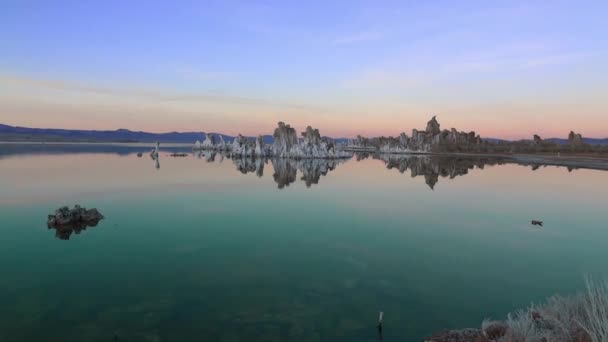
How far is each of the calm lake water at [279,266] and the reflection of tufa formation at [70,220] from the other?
18.1 inches

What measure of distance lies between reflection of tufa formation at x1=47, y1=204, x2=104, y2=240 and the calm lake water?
459mm

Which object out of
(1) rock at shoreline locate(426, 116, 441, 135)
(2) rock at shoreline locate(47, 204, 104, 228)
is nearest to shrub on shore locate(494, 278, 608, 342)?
(2) rock at shoreline locate(47, 204, 104, 228)

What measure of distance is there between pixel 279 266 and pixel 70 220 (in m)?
11.3

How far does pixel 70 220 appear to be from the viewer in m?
16.0

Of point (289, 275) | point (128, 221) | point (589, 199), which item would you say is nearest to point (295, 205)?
point (128, 221)

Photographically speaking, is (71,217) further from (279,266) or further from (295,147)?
(295,147)

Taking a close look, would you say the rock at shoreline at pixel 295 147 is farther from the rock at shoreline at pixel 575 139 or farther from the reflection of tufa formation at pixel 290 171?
the rock at shoreline at pixel 575 139

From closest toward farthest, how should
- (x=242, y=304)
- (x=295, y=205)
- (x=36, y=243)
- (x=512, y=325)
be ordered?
(x=512, y=325), (x=242, y=304), (x=36, y=243), (x=295, y=205)

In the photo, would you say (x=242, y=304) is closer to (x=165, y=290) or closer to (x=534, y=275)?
(x=165, y=290)

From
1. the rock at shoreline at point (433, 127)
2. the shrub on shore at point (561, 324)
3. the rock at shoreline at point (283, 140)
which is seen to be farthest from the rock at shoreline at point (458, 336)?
the rock at shoreline at point (433, 127)

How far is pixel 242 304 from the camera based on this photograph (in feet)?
27.7

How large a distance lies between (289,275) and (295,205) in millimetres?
12175

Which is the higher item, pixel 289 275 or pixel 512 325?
pixel 512 325

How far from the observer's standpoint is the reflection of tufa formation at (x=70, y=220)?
15.1m
